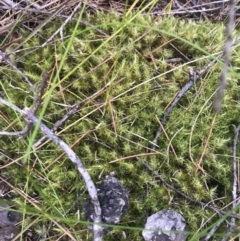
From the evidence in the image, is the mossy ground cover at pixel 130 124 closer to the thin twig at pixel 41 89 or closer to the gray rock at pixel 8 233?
the gray rock at pixel 8 233

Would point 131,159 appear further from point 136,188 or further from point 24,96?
point 24,96

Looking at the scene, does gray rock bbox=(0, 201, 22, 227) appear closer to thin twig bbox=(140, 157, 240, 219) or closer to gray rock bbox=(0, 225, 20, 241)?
gray rock bbox=(0, 225, 20, 241)

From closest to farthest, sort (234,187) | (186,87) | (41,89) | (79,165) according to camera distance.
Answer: (41,89)
(79,165)
(234,187)
(186,87)

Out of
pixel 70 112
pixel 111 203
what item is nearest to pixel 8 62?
pixel 70 112

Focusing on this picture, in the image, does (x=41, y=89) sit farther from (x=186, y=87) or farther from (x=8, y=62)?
(x=186, y=87)

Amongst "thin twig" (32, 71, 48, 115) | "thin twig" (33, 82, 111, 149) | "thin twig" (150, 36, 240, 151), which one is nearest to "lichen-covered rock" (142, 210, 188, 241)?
"thin twig" (150, 36, 240, 151)

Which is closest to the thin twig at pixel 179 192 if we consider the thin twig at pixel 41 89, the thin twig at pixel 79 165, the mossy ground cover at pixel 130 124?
the mossy ground cover at pixel 130 124

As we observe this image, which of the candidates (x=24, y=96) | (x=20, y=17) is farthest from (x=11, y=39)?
(x=24, y=96)
